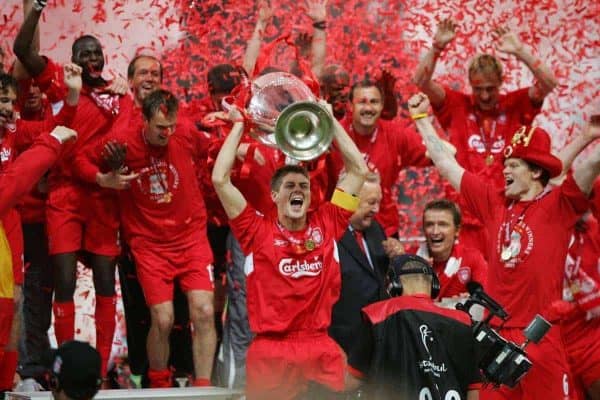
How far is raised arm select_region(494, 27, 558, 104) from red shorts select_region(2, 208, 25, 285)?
3998 mm

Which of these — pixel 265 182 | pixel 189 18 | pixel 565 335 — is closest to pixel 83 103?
pixel 265 182

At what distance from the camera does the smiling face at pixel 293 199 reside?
7828 mm

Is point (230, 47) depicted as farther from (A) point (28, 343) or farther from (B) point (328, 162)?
(A) point (28, 343)

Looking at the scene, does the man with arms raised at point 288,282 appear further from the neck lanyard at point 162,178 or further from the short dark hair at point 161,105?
the neck lanyard at point 162,178

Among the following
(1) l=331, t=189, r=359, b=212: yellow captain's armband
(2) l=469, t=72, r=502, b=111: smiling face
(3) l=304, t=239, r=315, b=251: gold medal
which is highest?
(2) l=469, t=72, r=502, b=111: smiling face

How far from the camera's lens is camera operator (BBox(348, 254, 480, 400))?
258 inches

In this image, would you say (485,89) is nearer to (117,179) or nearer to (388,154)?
(388,154)

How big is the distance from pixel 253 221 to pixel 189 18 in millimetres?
3535

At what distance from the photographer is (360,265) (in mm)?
8812

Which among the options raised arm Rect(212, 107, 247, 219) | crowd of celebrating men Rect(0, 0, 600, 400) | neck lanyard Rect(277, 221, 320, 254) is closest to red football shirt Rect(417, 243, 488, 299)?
crowd of celebrating men Rect(0, 0, 600, 400)

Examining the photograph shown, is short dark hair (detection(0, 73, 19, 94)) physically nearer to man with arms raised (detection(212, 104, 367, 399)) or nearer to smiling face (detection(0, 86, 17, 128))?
smiling face (detection(0, 86, 17, 128))

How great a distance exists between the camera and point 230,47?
1112 cm

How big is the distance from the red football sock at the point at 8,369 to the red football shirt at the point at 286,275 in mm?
1550

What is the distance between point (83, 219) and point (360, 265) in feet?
6.21
